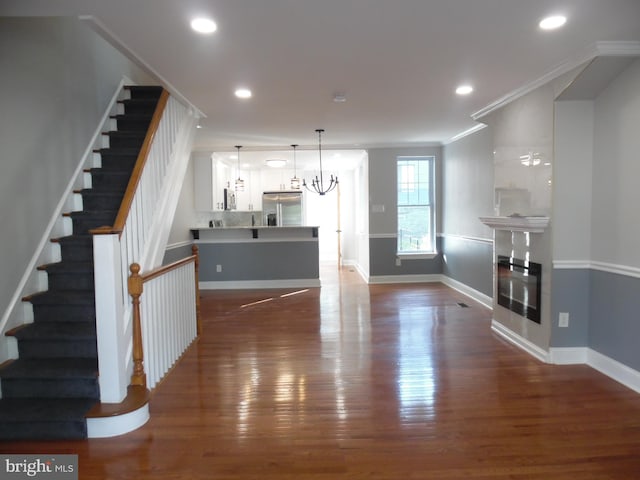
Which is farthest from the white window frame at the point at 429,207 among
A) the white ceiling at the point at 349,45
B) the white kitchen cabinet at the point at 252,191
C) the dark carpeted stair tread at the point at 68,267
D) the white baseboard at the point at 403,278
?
the dark carpeted stair tread at the point at 68,267

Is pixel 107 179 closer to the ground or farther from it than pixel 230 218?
farther from it

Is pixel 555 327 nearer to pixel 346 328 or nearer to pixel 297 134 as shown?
pixel 346 328

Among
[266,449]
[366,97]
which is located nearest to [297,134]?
[366,97]

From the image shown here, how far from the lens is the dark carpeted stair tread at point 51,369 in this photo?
8.44 ft

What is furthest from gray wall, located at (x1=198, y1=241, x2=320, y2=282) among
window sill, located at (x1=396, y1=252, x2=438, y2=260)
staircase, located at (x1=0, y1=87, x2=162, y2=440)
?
staircase, located at (x1=0, y1=87, x2=162, y2=440)

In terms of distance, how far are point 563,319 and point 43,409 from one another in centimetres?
409

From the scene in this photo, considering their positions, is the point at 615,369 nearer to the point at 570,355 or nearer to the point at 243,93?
the point at 570,355

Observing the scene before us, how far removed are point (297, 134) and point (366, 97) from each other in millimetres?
2088

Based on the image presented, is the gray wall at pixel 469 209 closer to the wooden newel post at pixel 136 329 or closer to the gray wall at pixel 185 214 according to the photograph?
the wooden newel post at pixel 136 329

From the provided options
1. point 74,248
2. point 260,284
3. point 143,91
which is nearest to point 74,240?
point 74,248

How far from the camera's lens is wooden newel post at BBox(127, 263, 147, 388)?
8.63 ft

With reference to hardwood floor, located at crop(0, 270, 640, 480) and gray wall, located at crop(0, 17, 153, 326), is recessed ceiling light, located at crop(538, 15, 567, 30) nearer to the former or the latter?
hardwood floor, located at crop(0, 270, 640, 480)

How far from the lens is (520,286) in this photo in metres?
3.95

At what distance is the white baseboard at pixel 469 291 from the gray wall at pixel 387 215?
16.6 inches
